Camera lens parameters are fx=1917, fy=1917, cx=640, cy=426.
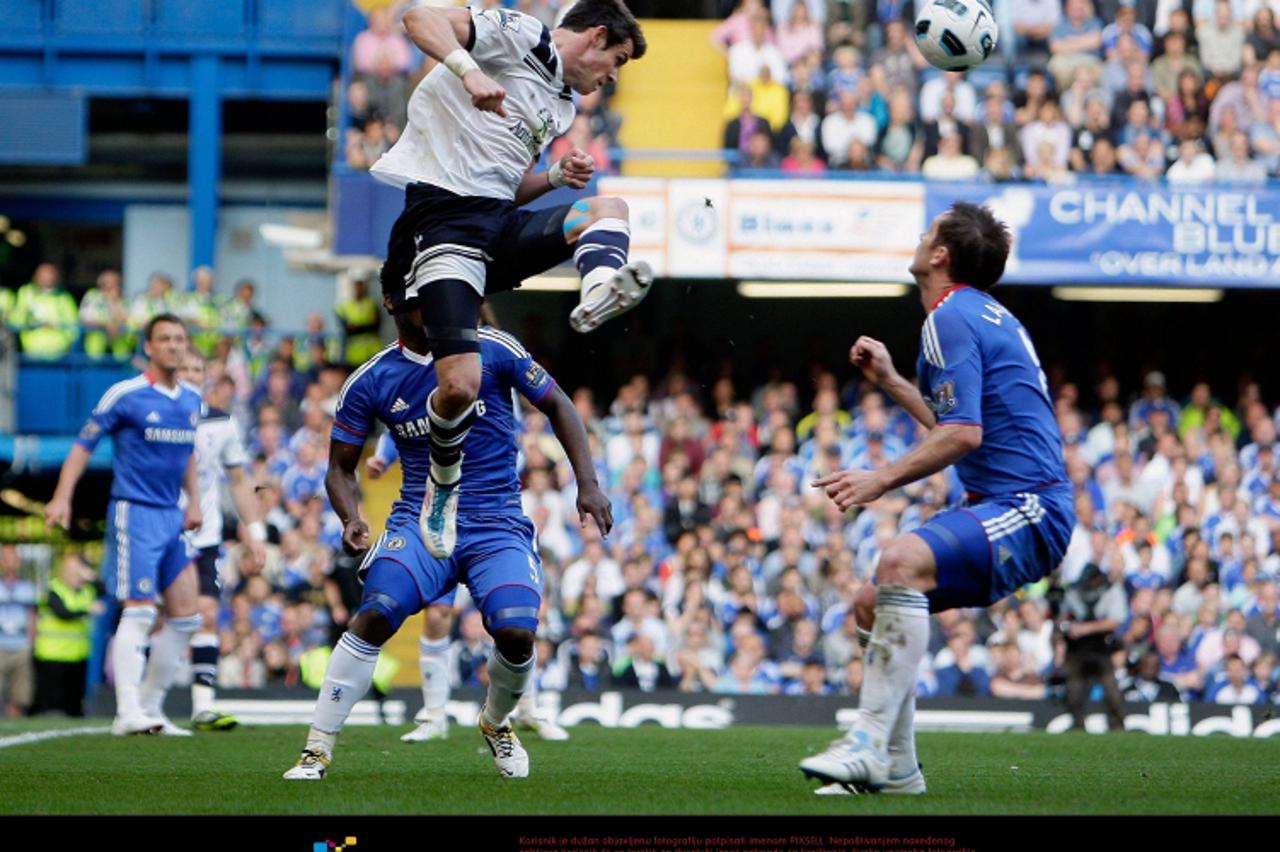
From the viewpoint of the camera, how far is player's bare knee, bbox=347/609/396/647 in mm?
7992

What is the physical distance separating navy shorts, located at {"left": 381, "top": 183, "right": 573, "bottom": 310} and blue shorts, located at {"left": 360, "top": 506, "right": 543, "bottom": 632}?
96 cm

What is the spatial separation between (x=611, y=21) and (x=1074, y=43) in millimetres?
14191

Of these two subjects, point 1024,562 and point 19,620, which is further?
point 19,620

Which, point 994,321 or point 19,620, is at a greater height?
point 994,321

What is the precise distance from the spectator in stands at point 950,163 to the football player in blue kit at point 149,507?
1033cm

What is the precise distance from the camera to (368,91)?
21094mm

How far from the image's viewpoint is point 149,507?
1179 cm

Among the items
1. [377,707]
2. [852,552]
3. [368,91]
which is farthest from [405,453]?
[368,91]

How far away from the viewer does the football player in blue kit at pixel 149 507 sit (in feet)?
38.2

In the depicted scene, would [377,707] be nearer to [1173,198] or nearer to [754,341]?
[754,341]

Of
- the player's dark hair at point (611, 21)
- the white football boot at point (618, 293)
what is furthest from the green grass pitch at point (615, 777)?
the player's dark hair at point (611, 21)

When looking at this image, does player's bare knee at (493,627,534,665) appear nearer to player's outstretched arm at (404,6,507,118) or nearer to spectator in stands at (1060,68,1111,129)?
player's outstretched arm at (404,6,507,118)

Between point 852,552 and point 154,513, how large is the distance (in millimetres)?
8296

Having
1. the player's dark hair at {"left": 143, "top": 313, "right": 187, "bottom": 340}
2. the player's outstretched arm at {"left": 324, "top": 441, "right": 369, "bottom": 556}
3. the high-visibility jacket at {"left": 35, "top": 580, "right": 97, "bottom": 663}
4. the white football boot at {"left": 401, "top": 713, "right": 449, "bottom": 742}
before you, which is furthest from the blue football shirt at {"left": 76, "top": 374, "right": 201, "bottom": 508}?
the high-visibility jacket at {"left": 35, "top": 580, "right": 97, "bottom": 663}
